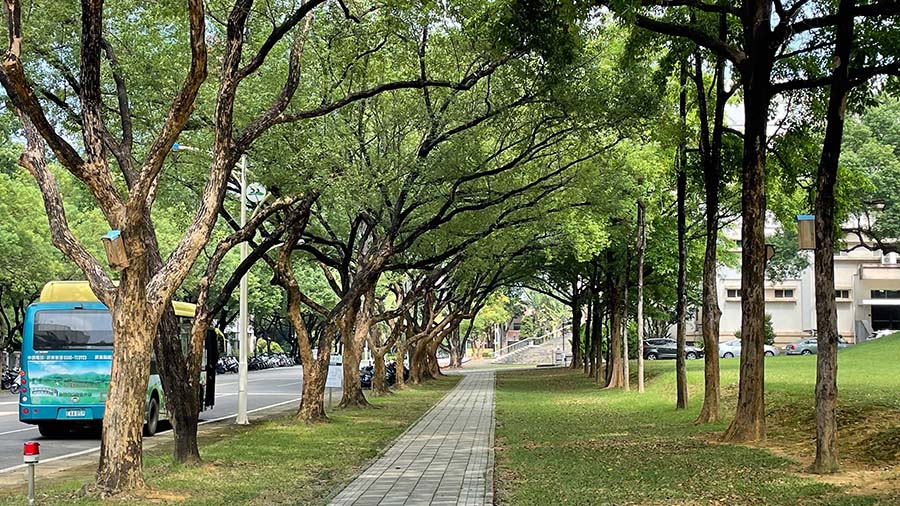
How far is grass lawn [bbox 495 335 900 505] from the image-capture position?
10.6m

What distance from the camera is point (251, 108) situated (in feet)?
60.3

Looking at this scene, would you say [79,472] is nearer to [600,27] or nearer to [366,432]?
[366,432]

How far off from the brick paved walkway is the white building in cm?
4728

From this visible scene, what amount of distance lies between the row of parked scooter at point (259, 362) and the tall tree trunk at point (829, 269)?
51.9 m

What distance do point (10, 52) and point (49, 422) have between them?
40.2 ft

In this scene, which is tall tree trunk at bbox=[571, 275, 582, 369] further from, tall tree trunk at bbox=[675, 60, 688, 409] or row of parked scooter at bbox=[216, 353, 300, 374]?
tall tree trunk at bbox=[675, 60, 688, 409]

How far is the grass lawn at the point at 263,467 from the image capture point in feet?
36.5

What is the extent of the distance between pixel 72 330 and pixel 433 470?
9785 millimetres

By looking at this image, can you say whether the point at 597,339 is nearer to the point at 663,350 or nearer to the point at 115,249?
the point at 663,350

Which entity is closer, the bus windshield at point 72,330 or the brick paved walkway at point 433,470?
the brick paved walkway at point 433,470

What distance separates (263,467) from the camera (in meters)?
14.0

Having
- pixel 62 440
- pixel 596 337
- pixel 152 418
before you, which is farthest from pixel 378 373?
pixel 62 440

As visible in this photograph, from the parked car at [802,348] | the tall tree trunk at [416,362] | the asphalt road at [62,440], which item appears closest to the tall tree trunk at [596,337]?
the tall tree trunk at [416,362]

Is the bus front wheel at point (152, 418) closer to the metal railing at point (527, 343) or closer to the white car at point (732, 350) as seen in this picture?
the white car at point (732, 350)
